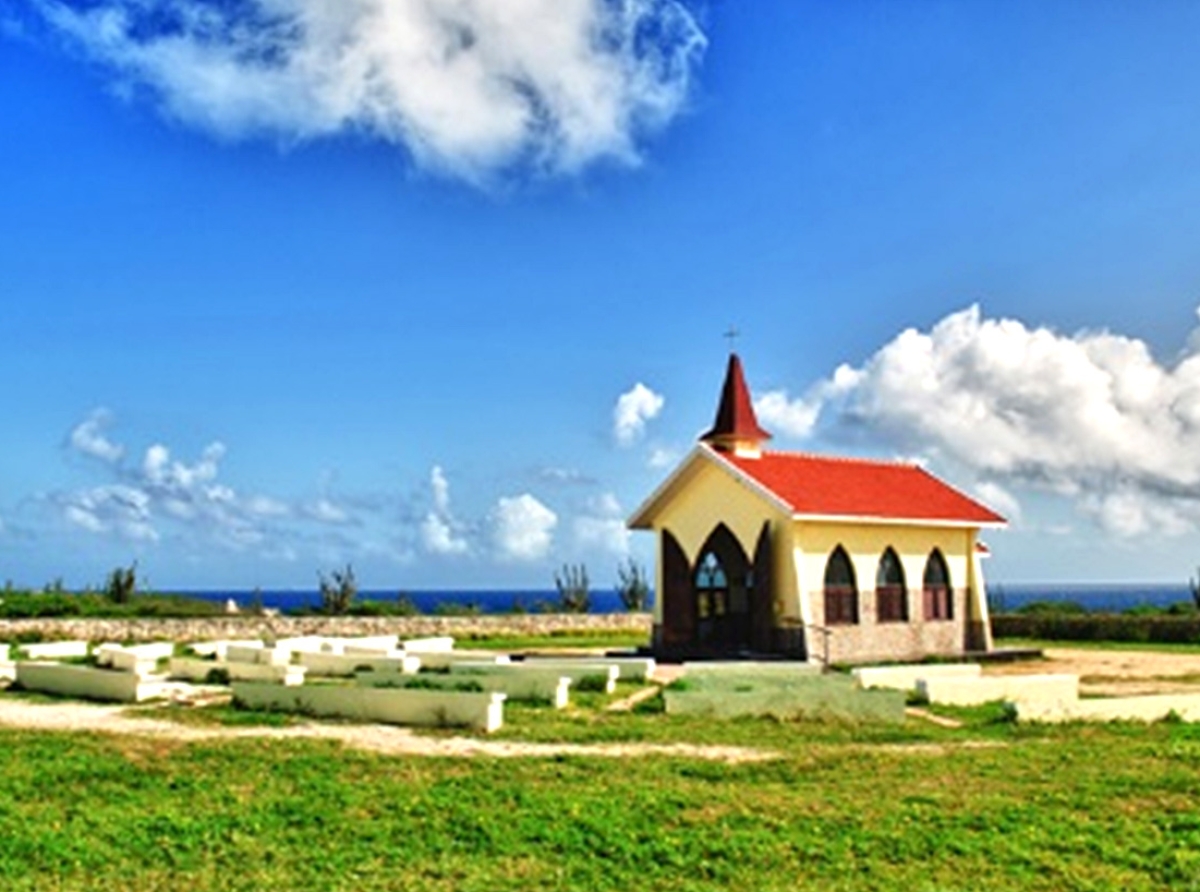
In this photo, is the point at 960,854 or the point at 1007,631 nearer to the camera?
the point at 960,854

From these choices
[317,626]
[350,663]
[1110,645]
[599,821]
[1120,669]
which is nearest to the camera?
[599,821]

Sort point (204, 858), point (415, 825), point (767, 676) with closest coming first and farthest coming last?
point (204, 858), point (415, 825), point (767, 676)

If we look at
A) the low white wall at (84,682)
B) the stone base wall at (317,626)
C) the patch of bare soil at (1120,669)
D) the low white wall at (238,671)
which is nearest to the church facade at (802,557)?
the patch of bare soil at (1120,669)

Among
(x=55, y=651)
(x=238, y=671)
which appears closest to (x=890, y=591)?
(x=238, y=671)

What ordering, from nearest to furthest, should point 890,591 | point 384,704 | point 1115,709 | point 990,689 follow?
point 384,704, point 1115,709, point 990,689, point 890,591

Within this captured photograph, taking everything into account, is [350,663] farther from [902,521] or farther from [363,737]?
[902,521]

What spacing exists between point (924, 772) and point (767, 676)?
25.9ft

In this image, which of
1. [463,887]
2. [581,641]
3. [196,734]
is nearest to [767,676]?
[196,734]

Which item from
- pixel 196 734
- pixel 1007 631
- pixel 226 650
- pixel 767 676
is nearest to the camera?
pixel 196 734

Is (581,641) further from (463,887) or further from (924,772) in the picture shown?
(463,887)

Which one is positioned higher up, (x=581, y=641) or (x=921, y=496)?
(x=921, y=496)

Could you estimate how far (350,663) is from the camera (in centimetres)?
2370

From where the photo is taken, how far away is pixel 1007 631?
3966 centimetres

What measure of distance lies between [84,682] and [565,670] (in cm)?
780
